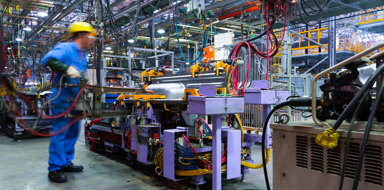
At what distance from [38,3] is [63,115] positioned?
5029 millimetres

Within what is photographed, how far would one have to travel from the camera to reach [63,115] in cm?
306

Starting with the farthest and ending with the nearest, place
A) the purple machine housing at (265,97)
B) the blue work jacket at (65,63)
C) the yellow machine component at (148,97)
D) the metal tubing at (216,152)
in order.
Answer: the yellow machine component at (148,97) → the blue work jacket at (65,63) → the purple machine housing at (265,97) → the metal tubing at (216,152)

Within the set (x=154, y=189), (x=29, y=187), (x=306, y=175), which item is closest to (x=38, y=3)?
(x=29, y=187)

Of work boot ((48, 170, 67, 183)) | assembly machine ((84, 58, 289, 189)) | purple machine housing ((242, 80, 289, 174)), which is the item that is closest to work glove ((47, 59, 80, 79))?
assembly machine ((84, 58, 289, 189))

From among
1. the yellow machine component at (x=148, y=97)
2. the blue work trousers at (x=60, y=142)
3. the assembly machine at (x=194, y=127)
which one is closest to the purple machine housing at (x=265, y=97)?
the assembly machine at (x=194, y=127)

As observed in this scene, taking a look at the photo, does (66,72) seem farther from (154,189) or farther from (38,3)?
(38,3)

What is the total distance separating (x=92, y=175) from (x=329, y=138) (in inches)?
123

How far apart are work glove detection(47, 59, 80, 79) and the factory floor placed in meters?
1.27

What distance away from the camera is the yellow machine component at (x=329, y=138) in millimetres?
1162

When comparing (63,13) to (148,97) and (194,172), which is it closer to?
(148,97)

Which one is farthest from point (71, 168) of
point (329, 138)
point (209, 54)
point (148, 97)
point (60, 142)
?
point (209, 54)

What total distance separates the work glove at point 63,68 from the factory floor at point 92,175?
1272 mm

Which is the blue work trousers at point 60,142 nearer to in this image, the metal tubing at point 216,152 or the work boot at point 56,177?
the work boot at point 56,177

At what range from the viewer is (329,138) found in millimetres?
1178
